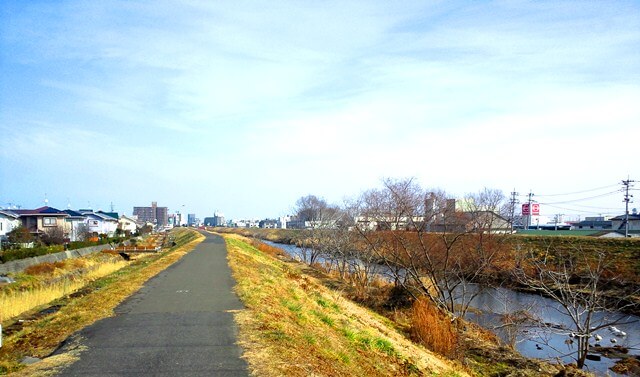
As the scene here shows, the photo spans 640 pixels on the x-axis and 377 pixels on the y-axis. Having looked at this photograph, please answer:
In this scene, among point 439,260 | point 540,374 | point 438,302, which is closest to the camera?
point 540,374

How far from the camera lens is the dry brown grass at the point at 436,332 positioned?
15.0 metres

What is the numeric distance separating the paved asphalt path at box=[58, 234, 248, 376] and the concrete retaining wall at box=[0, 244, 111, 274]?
63.6 feet

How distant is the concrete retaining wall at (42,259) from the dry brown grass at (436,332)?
78.4ft

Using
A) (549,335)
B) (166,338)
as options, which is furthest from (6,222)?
(549,335)

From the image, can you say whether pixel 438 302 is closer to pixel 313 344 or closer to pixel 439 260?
pixel 439 260

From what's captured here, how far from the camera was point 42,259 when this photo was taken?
108 ft

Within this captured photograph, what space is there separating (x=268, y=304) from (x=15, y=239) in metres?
38.8

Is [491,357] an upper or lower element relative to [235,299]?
lower

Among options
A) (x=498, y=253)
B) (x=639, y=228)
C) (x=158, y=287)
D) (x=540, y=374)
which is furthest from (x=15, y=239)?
(x=639, y=228)

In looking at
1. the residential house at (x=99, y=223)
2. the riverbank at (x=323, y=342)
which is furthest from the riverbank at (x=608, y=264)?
the residential house at (x=99, y=223)

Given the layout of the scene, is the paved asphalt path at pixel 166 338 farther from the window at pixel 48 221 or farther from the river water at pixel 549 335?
the window at pixel 48 221

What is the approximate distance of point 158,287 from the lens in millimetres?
15273

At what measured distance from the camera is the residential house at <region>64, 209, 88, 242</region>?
60.3 meters

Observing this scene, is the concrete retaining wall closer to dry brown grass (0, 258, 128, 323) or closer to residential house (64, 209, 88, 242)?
dry brown grass (0, 258, 128, 323)
